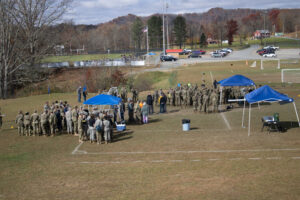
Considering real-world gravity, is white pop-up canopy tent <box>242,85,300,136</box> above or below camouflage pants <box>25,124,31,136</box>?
above

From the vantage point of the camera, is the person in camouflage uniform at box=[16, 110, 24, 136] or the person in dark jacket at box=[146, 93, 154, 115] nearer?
the person in camouflage uniform at box=[16, 110, 24, 136]

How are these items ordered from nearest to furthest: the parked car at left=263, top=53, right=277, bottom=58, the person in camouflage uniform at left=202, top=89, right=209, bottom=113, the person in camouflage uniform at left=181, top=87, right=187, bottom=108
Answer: the person in camouflage uniform at left=202, top=89, right=209, bottom=113
the person in camouflage uniform at left=181, top=87, right=187, bottom=108
the parked car at left=263, top=53, right=277, bottom=58

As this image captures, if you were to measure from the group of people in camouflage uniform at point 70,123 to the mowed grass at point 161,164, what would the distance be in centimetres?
57

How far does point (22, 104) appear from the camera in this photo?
33031mm

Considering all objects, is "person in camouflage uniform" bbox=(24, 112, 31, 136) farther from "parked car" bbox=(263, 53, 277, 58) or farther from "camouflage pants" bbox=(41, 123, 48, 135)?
"parked car" bbox=(263, 53, 277, 58)

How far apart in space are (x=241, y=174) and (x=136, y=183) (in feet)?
12.2

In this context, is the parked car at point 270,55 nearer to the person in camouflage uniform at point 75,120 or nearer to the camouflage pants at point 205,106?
the camouflage pants at point 205,106

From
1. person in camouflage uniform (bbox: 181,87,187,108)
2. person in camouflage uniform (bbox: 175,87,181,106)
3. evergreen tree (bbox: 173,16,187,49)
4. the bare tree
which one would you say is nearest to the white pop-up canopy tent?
person in camouflage uniform (bbox: 181,87,187,108)

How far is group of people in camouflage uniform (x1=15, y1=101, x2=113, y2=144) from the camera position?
17625 mm

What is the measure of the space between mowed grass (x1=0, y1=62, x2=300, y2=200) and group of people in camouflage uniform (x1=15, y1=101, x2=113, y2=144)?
57 cm

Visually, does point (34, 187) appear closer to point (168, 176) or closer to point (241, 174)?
point (168, 176)

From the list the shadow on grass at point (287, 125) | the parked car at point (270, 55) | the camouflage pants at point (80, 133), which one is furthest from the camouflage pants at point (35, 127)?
the parked car at point (270, 55)

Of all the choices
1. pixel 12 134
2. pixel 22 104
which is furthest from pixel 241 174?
pixel 22 104

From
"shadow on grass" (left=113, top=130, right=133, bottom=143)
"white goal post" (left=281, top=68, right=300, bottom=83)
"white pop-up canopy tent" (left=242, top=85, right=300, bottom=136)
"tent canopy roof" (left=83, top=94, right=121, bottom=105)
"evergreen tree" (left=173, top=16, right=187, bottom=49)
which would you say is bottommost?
"shadow on grass" (left=113, top=130, right=133, bottom=143)
